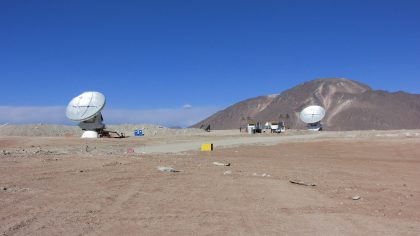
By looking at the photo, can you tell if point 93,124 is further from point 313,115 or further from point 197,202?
point 313,115

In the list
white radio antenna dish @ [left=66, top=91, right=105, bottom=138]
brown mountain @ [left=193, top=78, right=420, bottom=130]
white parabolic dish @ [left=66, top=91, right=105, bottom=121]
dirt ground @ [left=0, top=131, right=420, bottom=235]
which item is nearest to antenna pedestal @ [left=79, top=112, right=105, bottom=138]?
white radio antenna dish @ [left=66, top=91, right=105, bottom=138]

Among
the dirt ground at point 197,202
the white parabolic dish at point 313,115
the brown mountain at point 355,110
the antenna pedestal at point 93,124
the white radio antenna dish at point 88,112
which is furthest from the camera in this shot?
the brown mountain at point 355,110

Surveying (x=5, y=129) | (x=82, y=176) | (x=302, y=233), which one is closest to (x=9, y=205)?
(x=82, y=176)

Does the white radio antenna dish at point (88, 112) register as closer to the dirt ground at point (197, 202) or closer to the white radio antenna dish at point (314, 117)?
the dirt ground at point (197, 202)

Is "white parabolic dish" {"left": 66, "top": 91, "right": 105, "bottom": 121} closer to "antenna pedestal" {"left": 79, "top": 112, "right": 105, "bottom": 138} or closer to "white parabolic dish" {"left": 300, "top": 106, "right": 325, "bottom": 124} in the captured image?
"antenna pedestal" {"left": 79, "top": 112, "right": 105, "bottom": 138}

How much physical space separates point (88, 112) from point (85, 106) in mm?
1008

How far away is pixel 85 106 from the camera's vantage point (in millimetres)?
57031

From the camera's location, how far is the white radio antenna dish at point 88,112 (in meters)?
56.4

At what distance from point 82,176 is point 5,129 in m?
70.7

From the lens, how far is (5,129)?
79.1m

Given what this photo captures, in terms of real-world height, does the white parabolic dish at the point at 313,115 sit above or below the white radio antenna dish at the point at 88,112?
above

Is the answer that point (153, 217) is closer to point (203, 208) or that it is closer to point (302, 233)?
point (203, 208)

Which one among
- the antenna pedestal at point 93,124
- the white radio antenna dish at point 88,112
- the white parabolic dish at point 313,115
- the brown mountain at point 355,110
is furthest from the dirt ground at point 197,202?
the brown mountain at point 355,110

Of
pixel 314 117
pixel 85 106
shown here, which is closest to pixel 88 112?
pixel 85 106
